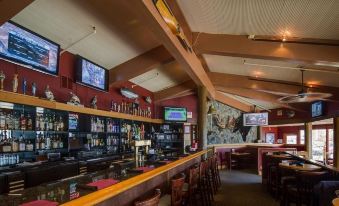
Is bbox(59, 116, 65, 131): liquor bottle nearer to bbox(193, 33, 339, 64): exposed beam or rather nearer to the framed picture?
bbox(193, 33, 339, 64): exposed beam

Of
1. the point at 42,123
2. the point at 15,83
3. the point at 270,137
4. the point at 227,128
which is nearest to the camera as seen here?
the point at 15,83

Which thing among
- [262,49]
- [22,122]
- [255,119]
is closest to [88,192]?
[22,122]

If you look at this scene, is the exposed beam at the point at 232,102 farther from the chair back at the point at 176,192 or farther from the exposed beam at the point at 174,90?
the chair back at the point at 176,192

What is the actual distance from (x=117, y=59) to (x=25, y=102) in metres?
3.27

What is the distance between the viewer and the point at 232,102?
47.4 ft

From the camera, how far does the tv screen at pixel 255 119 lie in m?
13.8

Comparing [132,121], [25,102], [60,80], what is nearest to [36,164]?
[25,102]

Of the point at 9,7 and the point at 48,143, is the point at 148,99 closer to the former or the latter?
the point at 48,143

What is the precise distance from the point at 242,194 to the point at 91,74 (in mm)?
4710

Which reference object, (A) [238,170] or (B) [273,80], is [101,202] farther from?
(A) [238,170]

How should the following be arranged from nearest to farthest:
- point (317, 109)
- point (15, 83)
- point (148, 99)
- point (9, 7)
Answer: point (9, 7) → point (15, 83) → point (317, 109) → point (148, 99)

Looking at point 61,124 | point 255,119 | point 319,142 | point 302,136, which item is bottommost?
point 319,142

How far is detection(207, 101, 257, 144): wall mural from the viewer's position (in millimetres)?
14066

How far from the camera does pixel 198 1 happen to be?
467 centimetres
